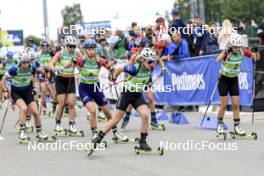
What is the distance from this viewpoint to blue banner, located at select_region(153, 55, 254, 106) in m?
18.1

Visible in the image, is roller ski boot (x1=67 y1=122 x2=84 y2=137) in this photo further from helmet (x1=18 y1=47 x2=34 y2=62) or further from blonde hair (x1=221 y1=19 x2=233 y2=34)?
blonde hair (x1=221 y1=19 x2=233 y2=34)

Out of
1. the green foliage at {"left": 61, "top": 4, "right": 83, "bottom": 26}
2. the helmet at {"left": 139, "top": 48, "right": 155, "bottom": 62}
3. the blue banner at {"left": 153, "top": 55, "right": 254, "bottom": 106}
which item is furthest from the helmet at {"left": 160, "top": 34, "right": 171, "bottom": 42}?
the green foliage at {"left": 61, "top": 4, "right": 83, "bottom": 26}

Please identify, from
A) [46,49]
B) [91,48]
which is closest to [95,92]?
[91,48]

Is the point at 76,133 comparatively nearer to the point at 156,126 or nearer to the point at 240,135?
the point at 156,126

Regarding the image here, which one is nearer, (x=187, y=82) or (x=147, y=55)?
(x=147, y=55)

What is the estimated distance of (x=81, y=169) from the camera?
10.6 meters

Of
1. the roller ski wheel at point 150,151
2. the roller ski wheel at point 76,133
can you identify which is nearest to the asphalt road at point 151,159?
the roller ski wheel at point 150,151

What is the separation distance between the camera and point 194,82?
20672mm

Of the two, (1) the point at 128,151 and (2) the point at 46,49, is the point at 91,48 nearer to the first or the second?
(1) the point at 128,151

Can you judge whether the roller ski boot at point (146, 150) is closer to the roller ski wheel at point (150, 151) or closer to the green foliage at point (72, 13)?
the roller ski wheel at point (150, 151)

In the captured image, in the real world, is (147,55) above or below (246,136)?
above

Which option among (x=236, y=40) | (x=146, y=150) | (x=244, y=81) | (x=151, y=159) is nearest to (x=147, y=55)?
(x=146, y=150)

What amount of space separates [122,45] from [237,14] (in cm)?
3565

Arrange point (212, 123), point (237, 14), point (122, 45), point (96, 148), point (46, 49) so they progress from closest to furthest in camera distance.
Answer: point (96, 148)
point (212, 123)
point (46, 49)
point (122, 45)
point (237, 14)
